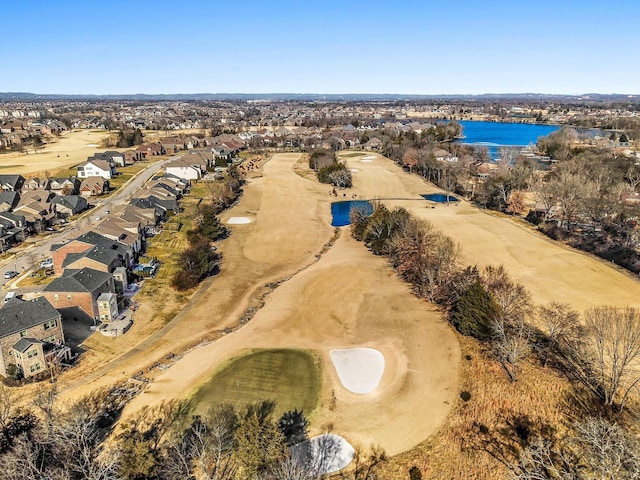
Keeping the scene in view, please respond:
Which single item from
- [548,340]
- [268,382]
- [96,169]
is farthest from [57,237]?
[548,340]

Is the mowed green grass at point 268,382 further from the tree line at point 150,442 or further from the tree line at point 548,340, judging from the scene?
the tree line at point 548,340

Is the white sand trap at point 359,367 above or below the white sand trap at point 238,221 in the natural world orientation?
below

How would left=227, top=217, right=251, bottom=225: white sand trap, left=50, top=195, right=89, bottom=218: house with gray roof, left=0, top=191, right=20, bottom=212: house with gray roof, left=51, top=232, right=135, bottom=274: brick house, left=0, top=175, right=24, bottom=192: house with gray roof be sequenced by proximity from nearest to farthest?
left=51, top=232, right=135, bottom=274: brick house, left=0, top=191, right=20, bottom=212: house with gray roof, left=50, top=195, right=89, bottom=218: house with gray roof, left=227, top=217, right=251, bottom=225: white sand trap, left=0, top=175, right=24, bottom=192: house with gray roof

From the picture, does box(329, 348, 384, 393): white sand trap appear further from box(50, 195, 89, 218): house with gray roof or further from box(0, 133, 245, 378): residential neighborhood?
box(50, 195, 89, 218): house with gray roof

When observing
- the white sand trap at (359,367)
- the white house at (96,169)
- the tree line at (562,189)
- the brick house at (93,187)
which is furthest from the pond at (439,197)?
the white house at (96,169)

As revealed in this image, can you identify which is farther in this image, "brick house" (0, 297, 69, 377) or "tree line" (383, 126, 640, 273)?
"tree line" (383, 126, 640, 273)

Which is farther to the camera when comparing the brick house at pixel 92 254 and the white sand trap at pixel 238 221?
the white sand trap at pixel 238 221

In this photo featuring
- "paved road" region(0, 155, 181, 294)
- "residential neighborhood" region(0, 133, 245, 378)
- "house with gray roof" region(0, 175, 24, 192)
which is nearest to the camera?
"residential neighborhood" region(0, 133, 245, 378)

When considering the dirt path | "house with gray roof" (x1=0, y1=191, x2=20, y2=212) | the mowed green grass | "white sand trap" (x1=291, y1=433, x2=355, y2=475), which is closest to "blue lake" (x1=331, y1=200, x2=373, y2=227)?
the dirt path
